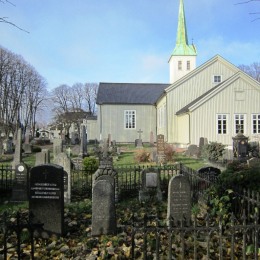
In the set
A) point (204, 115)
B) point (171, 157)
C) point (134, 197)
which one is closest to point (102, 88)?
point (204, 115)

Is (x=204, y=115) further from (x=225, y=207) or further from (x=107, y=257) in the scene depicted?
(x=107, y=257)

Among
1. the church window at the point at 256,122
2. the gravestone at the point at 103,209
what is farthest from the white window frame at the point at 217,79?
the gravestone at the point at 103,209

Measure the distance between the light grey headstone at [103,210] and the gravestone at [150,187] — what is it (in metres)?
3.34

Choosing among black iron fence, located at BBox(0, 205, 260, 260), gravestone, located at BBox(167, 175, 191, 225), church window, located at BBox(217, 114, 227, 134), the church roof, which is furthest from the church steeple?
Result: black iron fence, located at BBox(0, 205, 260, 260)

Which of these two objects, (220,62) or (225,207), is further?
(220,62)

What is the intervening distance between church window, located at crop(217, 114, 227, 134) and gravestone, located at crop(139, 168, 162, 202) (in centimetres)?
1977

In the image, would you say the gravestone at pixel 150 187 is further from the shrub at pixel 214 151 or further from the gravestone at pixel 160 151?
the shrub at pixel 214 151

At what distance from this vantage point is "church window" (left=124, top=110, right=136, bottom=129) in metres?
39.7

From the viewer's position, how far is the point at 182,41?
44188mm

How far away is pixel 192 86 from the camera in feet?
108

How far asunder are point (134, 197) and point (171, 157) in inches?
405

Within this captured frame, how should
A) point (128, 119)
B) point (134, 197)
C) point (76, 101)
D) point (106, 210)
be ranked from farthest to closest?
point (76, 101)
point (128, 119)
point (134, 197)
point (106, 210)

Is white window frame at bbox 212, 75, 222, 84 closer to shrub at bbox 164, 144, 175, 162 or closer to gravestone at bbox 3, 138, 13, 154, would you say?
shrub at bbox 164, 144, 175, 162

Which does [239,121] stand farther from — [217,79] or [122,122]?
[122,122]
